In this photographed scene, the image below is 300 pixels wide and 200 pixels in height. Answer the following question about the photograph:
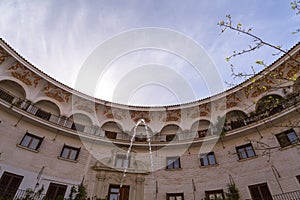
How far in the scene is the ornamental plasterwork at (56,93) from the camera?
17.2 meters

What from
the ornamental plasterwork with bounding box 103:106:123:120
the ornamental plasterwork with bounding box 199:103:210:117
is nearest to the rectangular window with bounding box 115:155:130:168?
the ornamental plasterwork with bounding box 103:106:123:120

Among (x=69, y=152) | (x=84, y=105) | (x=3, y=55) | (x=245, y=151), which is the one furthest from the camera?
(x=84, y=105)

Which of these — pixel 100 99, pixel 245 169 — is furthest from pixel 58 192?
pixel 245 169

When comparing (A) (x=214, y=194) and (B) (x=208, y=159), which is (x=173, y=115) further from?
(A) (x=214, y=194)

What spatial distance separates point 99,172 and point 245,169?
35.4 ft

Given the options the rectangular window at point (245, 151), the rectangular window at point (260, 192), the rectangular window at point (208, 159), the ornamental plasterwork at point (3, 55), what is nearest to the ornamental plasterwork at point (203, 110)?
the rectangular window at point (208, 159)

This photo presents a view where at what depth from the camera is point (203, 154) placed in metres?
15.4

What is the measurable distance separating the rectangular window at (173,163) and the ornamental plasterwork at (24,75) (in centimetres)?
1352

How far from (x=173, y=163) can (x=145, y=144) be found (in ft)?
9.47

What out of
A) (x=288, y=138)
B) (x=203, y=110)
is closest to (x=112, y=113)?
(x=203, y=110)

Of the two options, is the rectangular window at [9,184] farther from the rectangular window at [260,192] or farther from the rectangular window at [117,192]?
the rectangular window at [260,192]

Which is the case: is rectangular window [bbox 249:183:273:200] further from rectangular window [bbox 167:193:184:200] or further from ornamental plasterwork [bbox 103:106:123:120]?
ornamental plasterwork [bbox 103:106:123:120]

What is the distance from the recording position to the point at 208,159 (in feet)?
49.4

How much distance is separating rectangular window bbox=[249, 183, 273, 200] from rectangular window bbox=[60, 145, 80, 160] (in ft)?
42.8
